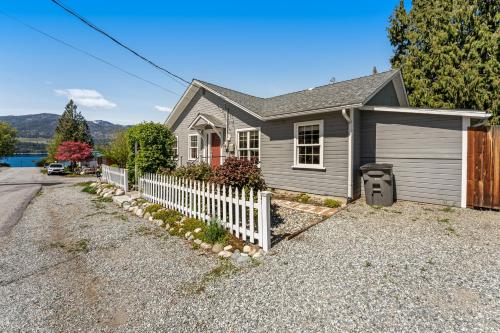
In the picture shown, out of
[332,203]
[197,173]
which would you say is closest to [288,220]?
[332,203]

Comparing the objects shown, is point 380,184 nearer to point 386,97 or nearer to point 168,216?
point 386,97

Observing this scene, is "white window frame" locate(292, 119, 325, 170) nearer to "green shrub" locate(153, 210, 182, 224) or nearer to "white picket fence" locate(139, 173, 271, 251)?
"white picket fence" locate(139, 173, 271, 251)

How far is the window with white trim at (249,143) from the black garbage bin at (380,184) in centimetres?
505

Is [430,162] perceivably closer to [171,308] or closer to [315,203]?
[315,203]

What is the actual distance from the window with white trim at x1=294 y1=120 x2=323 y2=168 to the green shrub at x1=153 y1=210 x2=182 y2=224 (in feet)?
17.0

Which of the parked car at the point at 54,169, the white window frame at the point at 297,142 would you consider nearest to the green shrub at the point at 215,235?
Result: the white window frame at the point at 297,142

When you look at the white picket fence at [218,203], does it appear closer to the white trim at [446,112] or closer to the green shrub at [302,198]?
the green shrub at [302,198]

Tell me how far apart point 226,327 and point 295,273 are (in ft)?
4.98

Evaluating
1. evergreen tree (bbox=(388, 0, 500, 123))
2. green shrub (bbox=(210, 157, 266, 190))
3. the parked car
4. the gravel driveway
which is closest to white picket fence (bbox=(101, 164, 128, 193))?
the gravel driveway

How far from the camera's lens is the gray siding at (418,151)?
24.2 ft

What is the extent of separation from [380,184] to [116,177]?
12.5 meters

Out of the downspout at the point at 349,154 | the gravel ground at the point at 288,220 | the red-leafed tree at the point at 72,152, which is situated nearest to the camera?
the gravel ground at the point at 288,220

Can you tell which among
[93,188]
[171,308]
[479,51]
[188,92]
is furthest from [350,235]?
[479,51]

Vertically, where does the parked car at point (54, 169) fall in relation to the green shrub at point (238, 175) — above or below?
below
